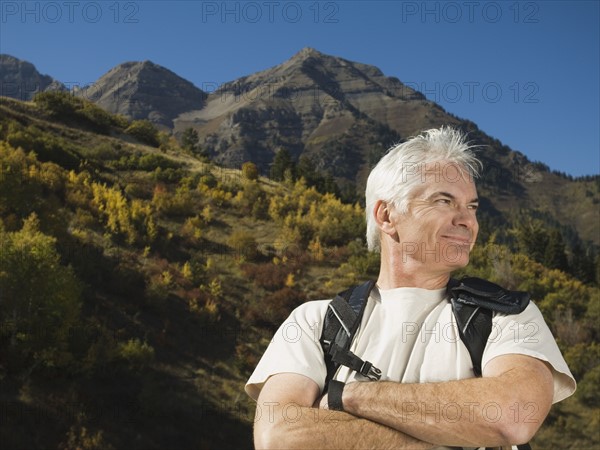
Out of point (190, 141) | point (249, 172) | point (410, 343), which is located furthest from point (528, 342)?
point (190, 141)

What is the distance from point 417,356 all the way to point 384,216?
0.92 m

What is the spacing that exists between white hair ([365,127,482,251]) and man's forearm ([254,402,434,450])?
4.19ft

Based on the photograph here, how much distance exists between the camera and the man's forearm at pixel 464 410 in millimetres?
2541

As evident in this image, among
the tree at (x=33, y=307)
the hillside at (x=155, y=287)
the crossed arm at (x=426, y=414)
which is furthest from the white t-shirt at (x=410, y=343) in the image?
the tree at (x=33, y=307)

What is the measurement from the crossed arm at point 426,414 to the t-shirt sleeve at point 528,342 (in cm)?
5

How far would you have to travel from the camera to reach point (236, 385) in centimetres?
2147

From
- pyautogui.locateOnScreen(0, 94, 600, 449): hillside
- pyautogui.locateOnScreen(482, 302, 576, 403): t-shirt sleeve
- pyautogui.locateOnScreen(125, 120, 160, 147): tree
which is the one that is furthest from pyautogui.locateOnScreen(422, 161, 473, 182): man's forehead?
pyautogui.locateOnScreen(125, 120, 160, 147): tree

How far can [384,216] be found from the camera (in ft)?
11.3

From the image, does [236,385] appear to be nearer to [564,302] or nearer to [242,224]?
[242,224]

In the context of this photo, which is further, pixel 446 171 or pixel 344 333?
pixel 446 171

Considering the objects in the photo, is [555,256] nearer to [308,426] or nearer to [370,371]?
[370,371]

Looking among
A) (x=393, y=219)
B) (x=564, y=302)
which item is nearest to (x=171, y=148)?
(x=564, y=302)

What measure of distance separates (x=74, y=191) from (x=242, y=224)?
1114 centimetres

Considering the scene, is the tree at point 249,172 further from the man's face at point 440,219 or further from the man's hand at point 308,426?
the man's hand at point 308,426
